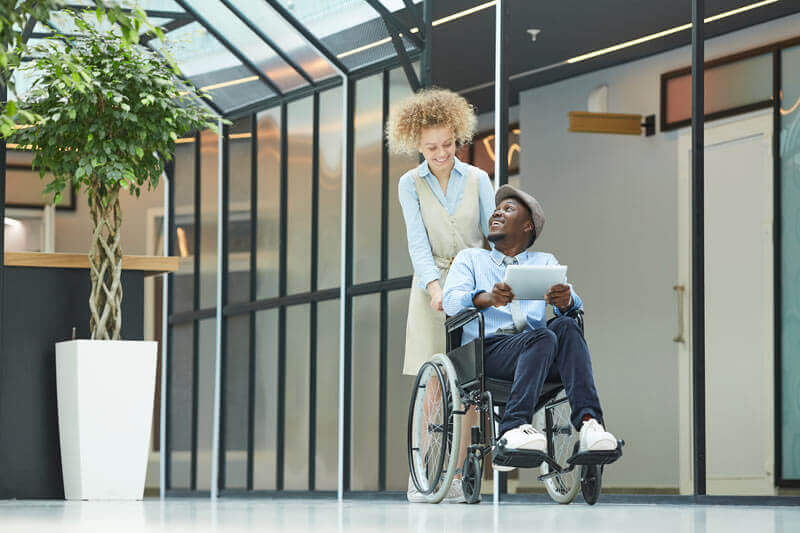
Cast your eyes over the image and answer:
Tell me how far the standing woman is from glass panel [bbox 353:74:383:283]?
2.48 m

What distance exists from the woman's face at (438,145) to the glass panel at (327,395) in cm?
313

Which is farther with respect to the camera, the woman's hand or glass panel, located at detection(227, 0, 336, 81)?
glass panel, located at detection(227, 0, 336, 81)

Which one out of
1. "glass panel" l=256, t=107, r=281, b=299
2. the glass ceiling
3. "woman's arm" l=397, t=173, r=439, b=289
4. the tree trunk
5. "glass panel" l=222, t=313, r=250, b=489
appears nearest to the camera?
"woman's arm" l=397, t=173, r=439, b=289

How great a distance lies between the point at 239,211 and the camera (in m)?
9.03

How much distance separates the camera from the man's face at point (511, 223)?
420cm

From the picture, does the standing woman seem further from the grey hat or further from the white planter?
the white planter

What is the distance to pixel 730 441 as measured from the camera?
762cm

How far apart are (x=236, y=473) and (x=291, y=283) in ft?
4.87

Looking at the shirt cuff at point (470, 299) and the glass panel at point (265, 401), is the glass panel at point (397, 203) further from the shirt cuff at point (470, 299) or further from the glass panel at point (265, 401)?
the shirt cuff at point (470, 299)

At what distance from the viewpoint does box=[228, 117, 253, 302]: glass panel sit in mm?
8938

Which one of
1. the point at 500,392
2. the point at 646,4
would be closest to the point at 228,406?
the point at 646,4

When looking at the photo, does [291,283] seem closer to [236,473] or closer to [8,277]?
[236,473]

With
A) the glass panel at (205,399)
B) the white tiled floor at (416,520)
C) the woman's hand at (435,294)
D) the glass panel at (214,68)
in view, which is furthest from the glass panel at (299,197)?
the white tiled floor at (416,520)

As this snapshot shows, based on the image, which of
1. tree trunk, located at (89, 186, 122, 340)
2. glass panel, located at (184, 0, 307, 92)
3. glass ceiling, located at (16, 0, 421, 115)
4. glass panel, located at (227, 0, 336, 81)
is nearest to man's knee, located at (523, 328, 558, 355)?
tree trunk, located at (89, 186, 122, 340)
